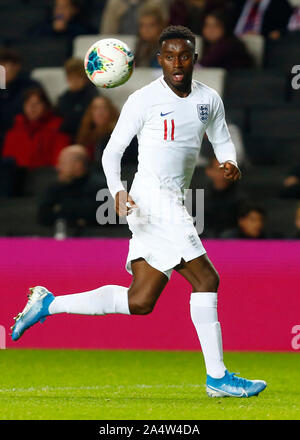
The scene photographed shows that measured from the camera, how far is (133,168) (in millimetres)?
10211

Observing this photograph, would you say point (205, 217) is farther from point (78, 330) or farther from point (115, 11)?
point (115, 11)

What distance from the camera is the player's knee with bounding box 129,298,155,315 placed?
5621 mm

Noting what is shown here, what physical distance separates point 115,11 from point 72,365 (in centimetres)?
548

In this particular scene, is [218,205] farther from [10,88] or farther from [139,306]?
[139,306]

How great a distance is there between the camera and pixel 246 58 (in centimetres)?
1131

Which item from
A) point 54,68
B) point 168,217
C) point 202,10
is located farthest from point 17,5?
point 168,217

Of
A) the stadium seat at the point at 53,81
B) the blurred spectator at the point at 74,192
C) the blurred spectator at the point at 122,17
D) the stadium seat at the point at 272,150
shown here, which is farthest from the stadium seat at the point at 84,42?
the blurred spectator at the point at 74,192

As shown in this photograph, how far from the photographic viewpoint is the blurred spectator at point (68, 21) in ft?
39.2

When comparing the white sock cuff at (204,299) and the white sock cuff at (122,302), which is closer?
the white sock cuff at (204,299)

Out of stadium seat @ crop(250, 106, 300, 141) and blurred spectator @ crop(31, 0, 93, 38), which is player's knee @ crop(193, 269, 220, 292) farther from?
blurred spectator @ crop(31, 0, 93, 38)

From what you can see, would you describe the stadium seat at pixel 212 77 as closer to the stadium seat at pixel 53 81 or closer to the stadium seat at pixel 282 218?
the stadium seat at pixel 53 81

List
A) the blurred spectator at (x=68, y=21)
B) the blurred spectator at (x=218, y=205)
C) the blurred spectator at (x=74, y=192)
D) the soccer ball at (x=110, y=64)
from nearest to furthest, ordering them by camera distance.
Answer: the soccer ball at (x=110, y=64), the blurred spectator at (x=218, y=205), the blurred spectator at (x=74, y=192), the blurred spectator at (x=68, y=21)

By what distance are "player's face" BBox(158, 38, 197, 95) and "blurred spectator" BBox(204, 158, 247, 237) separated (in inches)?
145

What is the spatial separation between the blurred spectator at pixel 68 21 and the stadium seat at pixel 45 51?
10 cm
